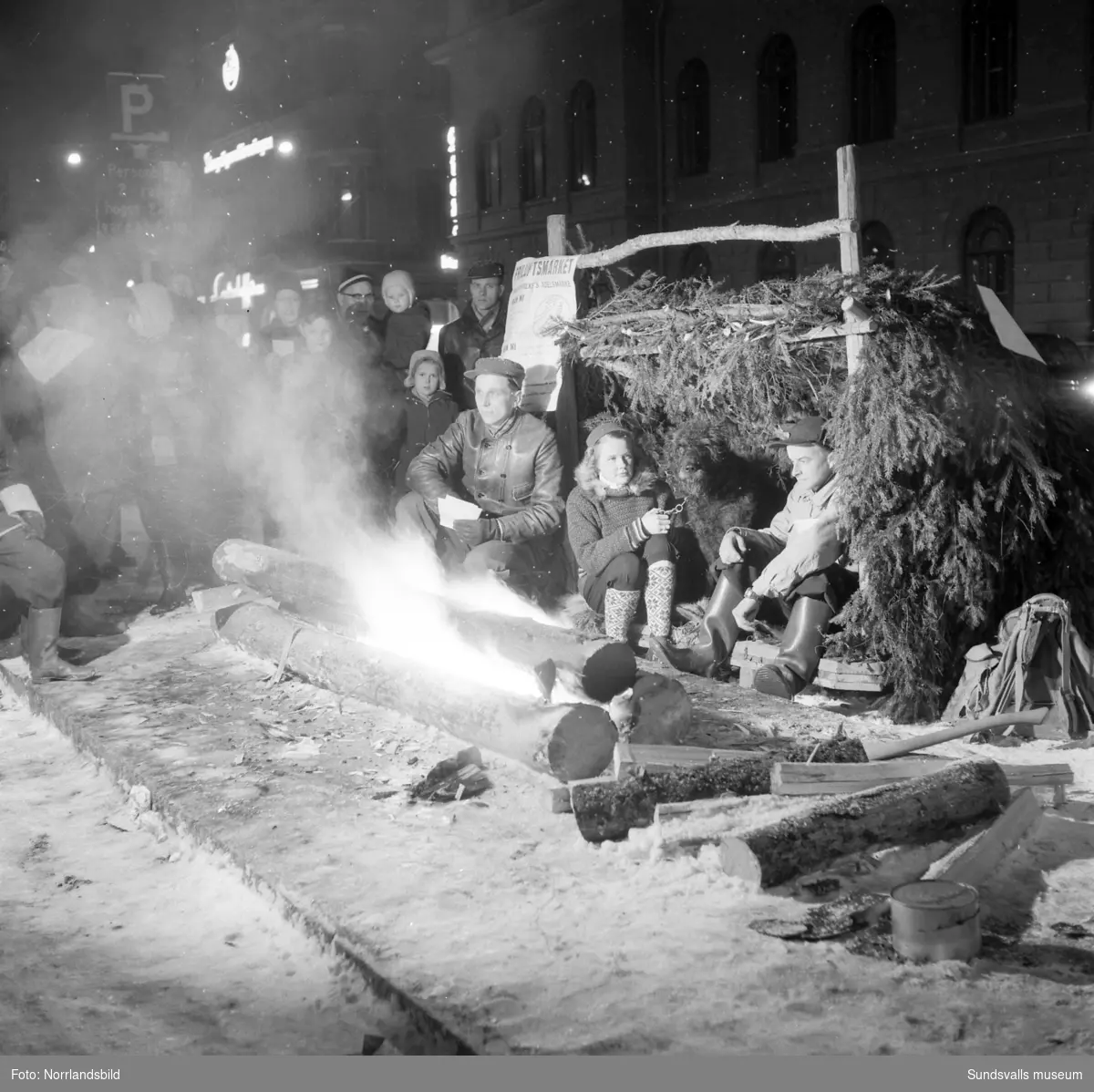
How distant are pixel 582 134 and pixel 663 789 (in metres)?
25.7

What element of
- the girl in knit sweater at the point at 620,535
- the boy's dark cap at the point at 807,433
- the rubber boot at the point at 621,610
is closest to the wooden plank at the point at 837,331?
the boy's dark cap at the point at 807,433

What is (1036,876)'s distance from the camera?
393 cm

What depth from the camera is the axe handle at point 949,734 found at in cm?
493

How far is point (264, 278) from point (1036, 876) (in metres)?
34.8

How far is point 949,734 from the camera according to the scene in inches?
196

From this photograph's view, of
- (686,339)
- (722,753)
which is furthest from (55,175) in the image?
(722,753)

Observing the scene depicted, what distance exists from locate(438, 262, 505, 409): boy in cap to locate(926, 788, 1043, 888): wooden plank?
5.97 meters

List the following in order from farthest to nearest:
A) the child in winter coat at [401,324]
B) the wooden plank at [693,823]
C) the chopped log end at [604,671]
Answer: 1. the child in winter coat at [401,324]
2. the chopped log end at [604,671]
3. the wooden plank at [693,823]

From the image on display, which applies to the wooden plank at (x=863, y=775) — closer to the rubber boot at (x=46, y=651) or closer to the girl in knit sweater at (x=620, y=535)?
the girl in knit sweater at (x=620, y=535)

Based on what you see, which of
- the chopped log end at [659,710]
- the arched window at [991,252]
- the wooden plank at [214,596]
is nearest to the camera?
the chopped log end at [659,710]

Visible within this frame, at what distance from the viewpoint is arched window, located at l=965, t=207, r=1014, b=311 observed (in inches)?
820

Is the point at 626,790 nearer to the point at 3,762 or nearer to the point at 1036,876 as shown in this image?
the point at 1036,876

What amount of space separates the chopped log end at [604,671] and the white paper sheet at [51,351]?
18.4 feet

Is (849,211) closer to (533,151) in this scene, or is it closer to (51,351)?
(51,351)
